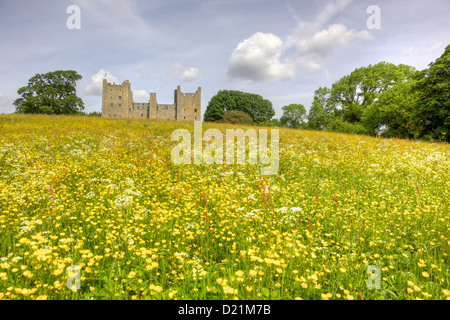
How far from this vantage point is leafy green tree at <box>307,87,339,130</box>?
157 ft

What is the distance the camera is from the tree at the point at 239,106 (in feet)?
240

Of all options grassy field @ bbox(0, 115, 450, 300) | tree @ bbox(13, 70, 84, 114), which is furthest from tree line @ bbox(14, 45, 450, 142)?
grassy field @ bbox(0, 115, 450, 300)

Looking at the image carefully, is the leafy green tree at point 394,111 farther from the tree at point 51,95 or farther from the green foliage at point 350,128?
the tree at point 51,95

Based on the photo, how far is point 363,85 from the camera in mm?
43000

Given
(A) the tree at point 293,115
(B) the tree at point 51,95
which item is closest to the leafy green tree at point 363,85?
(A) the tree at point 293,115

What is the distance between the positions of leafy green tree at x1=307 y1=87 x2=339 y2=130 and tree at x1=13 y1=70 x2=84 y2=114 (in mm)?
55089

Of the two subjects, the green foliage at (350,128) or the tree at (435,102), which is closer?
the tree at (435,102)

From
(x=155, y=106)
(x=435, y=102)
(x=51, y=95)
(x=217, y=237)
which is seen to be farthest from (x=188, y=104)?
(x=217, y=237)

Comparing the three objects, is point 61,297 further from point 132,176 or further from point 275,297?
point 132,176

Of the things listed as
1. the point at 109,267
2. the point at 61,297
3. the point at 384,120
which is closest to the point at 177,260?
the point at 109,267

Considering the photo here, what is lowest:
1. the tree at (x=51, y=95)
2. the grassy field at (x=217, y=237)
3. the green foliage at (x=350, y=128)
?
the grassy field at (x=217, y=237)

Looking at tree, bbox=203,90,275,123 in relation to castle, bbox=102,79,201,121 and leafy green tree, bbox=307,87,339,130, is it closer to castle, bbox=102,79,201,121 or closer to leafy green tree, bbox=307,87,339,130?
castle, bbox=102,79,201,121

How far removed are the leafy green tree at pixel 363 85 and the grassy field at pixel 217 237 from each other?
41.8m
